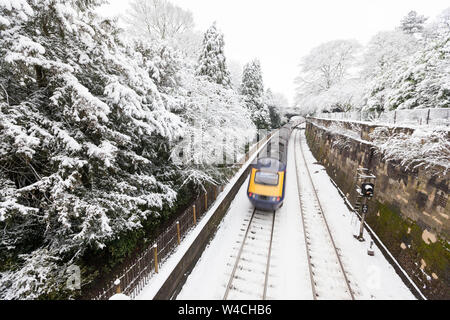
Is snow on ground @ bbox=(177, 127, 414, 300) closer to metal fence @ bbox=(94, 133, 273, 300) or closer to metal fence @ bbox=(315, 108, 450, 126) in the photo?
metal fence @ bbox=(94, 133, 273, 300)

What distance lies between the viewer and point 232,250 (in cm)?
695

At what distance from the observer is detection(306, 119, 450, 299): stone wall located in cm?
488

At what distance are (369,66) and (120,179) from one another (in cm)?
2594

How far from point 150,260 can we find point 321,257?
5.74 meters

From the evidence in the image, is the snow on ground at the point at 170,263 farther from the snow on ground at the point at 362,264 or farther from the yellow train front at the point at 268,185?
the snow on ground at the point at 362,264

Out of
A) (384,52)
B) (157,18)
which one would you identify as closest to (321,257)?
(157,18)

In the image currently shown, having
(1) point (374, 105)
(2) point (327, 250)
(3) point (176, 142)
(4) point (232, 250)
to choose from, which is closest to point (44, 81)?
(3) point (176, 142)

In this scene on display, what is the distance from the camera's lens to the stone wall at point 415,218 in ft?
16.0

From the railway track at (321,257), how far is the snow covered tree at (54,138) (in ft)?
18.8

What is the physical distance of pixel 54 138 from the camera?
12.1 feet

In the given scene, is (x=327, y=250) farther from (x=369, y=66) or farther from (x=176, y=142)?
(x=369, y=66)

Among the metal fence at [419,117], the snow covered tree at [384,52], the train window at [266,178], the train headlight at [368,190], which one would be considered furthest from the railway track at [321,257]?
the snow covered tree at [384,52]
